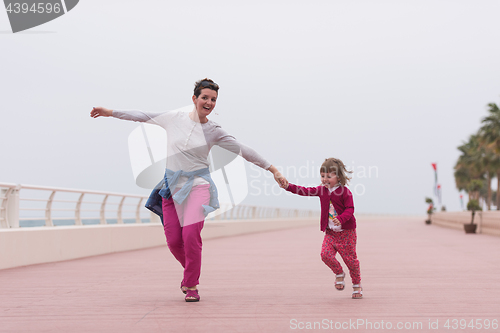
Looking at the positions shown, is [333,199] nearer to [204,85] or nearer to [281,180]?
[281,180]

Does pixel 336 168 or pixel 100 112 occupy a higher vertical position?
pixel 100 112

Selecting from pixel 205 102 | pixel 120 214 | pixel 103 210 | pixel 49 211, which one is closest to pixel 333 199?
pixel 205 102

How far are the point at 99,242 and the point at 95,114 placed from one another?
768cm

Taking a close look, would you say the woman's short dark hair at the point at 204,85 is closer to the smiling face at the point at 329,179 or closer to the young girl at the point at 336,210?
the young girl at the point at 336,210

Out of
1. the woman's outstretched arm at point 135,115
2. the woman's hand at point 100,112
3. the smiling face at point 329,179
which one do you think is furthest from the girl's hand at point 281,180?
the woman's hand at point 100,112

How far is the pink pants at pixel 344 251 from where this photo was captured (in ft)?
19.7

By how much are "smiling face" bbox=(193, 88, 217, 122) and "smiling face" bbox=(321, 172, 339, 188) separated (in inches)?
48.4

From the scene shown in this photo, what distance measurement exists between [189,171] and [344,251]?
64.8 inches

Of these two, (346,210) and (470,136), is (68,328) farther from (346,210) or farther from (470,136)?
(470,136)

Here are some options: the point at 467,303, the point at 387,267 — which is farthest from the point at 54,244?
the point at 467,303

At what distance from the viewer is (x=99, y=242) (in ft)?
42.8

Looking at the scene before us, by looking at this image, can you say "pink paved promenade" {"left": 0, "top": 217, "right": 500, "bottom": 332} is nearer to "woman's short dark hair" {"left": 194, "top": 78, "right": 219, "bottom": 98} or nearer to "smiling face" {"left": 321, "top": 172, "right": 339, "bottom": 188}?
"smiling face" {"left": 321, "top": 172, "right": 339, "bottom": 188}

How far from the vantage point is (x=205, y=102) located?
19.5 feet

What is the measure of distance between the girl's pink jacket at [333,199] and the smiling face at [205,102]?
1.05 metres
